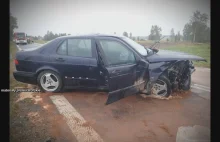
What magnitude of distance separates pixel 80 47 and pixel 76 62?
423 mm

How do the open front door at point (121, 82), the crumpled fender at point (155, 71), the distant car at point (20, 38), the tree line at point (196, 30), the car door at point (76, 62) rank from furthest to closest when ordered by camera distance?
the tree line at point (196, 30)
the distant car at point (20, 38)
the car door at point (76, 62)
the crumpled fender at point (155, 71)
the open front door at point (121, 82)

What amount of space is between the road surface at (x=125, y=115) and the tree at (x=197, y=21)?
2888cm

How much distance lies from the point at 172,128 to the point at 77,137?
175cm

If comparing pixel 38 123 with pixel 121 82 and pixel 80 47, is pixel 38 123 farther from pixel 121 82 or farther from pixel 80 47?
pixel 80 47

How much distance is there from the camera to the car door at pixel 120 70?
3719 millimetres

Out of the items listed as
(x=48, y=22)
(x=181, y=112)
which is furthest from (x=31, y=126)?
(x=48, y=22)

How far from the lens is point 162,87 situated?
445 centimetres

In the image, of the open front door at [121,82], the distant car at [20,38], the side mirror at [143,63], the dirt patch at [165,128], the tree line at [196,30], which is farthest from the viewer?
the tree line at [196,30]

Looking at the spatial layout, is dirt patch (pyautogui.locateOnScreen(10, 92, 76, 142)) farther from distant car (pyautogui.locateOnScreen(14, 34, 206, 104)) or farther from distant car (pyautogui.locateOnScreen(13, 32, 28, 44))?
distant car (pyautogui.locateOnScreen(13, 32, 28, 44))

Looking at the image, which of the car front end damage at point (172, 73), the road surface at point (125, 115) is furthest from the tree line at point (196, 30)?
the road surface at point (125, 115)

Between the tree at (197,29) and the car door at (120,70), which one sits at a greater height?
the tree at (197,29)

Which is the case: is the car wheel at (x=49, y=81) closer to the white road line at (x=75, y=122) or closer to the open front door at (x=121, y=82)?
the white road line at (x=75, y=122)
